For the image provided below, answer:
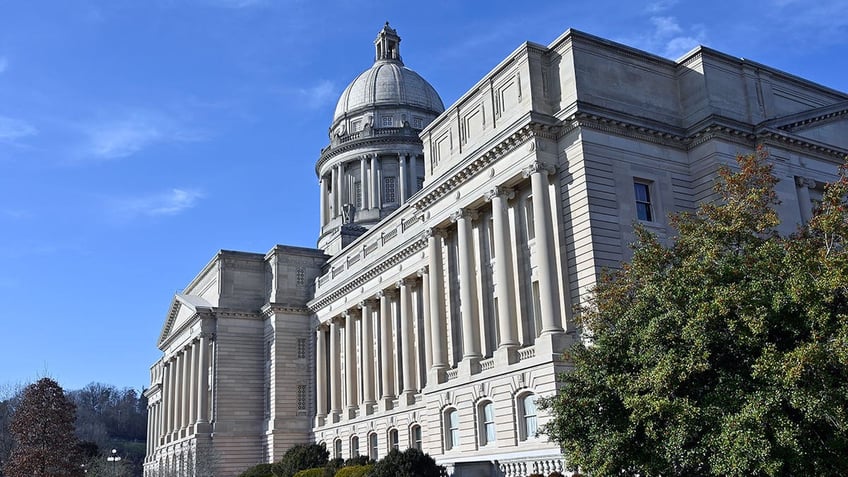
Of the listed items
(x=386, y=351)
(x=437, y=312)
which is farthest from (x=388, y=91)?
(x=437, y=312)

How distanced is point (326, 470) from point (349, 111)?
176ft

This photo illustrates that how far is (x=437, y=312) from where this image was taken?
129 ft

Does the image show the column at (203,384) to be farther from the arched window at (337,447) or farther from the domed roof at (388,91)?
the domed roof at (388,91)

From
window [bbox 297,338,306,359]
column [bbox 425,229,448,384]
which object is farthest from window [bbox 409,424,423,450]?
window [bbox 297,338,306,359]

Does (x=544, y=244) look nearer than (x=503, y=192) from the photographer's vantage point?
Yes

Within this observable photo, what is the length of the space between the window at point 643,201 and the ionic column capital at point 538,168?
11.7 ft

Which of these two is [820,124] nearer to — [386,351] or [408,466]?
[408,466]

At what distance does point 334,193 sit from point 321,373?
25417 mm

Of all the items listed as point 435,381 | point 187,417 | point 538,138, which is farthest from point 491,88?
point 187,417

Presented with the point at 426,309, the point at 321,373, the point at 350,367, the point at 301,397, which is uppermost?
the point at 426,309

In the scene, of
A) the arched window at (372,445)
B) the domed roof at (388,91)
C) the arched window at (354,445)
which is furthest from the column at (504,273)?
the domed roof at (388,91)

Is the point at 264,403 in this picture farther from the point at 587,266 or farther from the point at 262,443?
the point at 587,266

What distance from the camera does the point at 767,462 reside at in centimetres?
1719

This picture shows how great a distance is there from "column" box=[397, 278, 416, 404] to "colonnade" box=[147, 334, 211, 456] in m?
21.5
